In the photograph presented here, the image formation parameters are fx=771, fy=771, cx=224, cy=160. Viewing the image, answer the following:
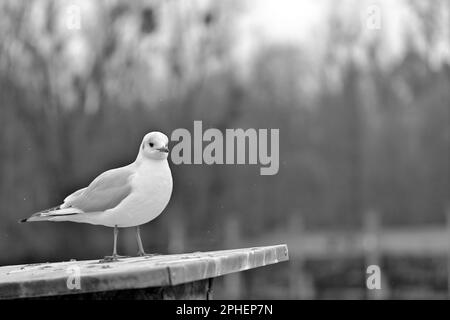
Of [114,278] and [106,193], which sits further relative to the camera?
[106,193]

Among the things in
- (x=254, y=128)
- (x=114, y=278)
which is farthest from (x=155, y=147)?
(x=254, y=128)

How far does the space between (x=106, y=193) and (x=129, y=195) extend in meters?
0.09

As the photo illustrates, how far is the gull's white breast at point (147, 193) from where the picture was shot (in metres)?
1.86

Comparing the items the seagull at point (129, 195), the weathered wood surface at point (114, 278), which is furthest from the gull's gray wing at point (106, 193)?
the weathered wood surface at point (114, 278)

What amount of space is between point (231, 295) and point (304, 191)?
7.23 ft

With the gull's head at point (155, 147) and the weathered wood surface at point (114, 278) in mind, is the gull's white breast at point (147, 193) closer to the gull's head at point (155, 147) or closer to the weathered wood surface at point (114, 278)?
the gull's head at point (155, 147)

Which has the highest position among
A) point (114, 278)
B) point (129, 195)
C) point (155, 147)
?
point (155, 147)

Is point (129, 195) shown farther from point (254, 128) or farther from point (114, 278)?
point (254, 128)

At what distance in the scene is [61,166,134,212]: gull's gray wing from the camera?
1.94m

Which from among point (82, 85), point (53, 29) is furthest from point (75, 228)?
point (53, 29)

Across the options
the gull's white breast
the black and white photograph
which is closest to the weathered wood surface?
the gull's white breast

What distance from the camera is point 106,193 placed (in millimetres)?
1972

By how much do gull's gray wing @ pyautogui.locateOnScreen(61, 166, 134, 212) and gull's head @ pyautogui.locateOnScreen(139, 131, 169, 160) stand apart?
96 millimetres

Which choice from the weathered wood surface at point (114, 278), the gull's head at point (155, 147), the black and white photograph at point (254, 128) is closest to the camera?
the weathered wood surface at point (114, 278)
